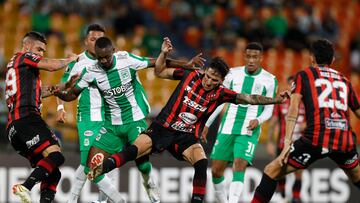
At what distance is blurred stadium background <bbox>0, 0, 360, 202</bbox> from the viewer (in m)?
19.4

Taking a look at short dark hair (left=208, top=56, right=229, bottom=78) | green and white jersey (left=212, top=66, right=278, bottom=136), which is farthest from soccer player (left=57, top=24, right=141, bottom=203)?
short dark hair (left=208, top=56, right=229, bottom=78)

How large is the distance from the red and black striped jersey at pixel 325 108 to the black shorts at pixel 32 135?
2.96 metres

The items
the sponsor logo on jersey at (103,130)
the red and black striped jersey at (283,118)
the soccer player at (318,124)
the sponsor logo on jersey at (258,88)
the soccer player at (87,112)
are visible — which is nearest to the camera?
the soccer player at (318,124)

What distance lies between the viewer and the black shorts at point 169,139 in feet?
35.3

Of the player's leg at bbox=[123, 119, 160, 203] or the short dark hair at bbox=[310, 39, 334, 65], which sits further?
the player's leg at bbox=[123, 119, 160, 203]

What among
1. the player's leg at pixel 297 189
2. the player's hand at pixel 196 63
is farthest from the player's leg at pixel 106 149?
the player's leg at pixel 297 189

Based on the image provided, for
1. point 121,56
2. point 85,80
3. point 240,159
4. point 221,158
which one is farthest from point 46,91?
point 240,159

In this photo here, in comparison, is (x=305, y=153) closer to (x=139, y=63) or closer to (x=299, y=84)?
(x=299, y=84)

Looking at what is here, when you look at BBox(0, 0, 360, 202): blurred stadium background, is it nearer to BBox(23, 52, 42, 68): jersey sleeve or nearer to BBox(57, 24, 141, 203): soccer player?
BBox(57, 24, 141, 203): soccer player

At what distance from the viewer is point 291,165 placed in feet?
33.2

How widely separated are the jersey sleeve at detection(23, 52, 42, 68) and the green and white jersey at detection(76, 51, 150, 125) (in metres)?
0.80

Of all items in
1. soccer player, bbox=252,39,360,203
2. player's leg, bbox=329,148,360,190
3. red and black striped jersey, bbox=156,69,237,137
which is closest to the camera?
soccer player, bbox=252,39,360,203

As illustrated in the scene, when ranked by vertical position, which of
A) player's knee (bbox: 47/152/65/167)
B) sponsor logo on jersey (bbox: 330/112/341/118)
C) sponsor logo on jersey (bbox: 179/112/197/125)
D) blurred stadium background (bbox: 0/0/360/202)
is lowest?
player's knee (bbox: 47/152/65/167)

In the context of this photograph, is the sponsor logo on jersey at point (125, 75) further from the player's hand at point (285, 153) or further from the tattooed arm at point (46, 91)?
the player's hand at point (285, 153)
